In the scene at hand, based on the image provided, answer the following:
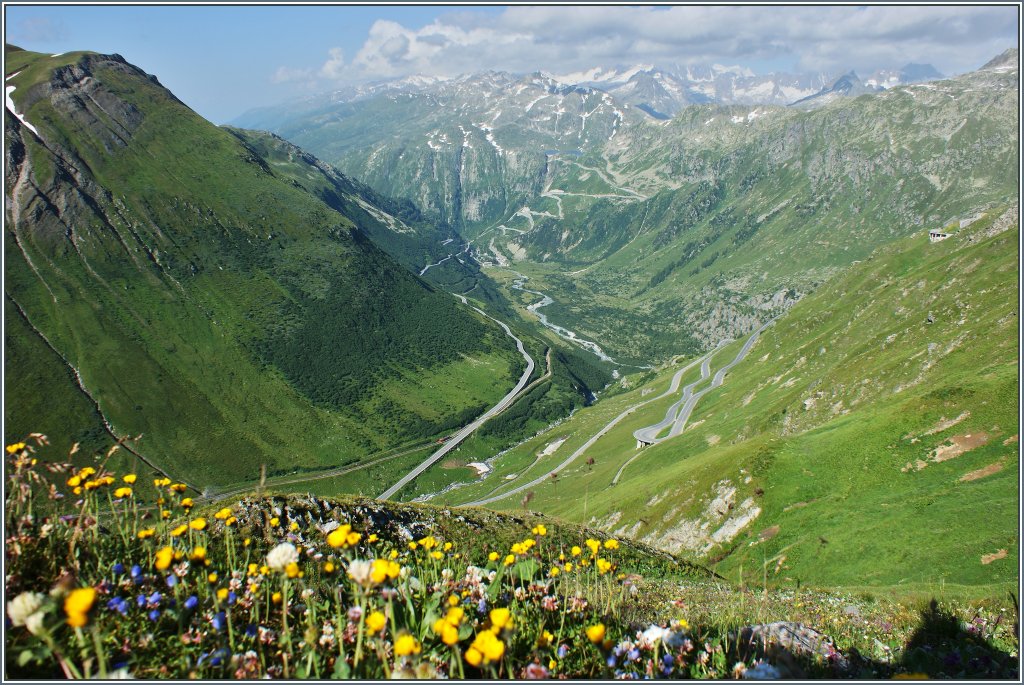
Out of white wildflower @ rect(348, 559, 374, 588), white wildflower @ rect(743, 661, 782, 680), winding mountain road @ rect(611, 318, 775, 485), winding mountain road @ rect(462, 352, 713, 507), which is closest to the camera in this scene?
white wildflower @ rect(348, 559, 374, 588)

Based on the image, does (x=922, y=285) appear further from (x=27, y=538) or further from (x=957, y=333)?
(x=27, y=538)

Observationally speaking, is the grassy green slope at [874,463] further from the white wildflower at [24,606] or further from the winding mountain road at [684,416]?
the white wildflower at [24,606]

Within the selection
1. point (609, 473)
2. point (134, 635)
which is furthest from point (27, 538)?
point (609, 473)

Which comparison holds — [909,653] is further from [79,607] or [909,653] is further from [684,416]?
[684,416]

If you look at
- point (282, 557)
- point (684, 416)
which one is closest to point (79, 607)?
point (282, 557)

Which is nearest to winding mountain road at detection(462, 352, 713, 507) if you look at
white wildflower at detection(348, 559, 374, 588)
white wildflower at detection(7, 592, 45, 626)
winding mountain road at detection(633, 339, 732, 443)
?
winding mountain road at detection(633, 339, 732, 443)

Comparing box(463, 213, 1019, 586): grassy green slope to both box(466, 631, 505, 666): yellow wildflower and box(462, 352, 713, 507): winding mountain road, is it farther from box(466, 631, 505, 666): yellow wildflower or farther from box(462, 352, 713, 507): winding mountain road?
box(462, 352, 713, 507): winding mountain road

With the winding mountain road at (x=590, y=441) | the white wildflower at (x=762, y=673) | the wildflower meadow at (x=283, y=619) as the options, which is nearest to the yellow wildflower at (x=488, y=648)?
the wildflower meadow at (x=283, y=619)
